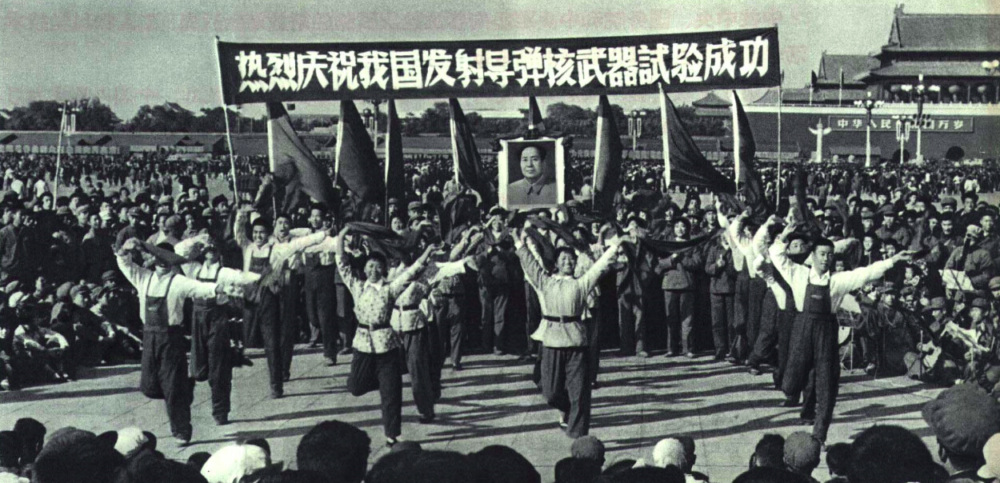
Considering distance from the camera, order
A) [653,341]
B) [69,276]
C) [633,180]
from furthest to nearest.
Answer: [633,180] < [69,276] < [653,341]

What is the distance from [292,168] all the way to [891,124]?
56.7 m

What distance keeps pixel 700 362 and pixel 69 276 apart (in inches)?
289

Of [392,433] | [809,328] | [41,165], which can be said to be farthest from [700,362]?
[41,165]

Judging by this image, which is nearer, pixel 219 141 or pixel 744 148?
pixel 744 148

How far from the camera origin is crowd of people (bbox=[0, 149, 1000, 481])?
7.77 metres

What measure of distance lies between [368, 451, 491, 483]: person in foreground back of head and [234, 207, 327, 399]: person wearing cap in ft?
20.0

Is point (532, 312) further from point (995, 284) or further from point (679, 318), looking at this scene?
point (995, 284)

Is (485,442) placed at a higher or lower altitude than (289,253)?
lower

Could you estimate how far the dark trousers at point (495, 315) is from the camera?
37.7 feet

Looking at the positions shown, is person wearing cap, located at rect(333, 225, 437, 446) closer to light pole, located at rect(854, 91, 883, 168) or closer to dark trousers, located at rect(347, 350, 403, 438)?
dark trousers, located at rect(347, 350, 403, 438)

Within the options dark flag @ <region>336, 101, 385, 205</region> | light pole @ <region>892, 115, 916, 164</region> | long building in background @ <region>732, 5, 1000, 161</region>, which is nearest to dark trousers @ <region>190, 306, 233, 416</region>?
dark flag @ <region>336, 101, 385, 205</region>

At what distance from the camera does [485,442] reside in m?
7.90

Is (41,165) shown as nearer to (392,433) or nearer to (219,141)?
(219,141)

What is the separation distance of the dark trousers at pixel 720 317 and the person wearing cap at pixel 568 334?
350cm
